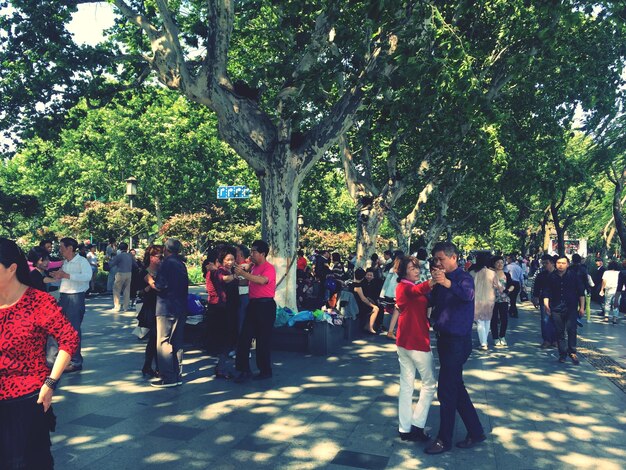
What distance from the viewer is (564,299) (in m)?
8.79

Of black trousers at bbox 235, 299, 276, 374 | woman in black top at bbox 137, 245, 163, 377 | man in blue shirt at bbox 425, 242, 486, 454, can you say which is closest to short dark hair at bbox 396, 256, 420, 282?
man in blue shirt at bbox 425, 242, 486, 454

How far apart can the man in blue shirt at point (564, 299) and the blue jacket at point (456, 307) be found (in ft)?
15.4

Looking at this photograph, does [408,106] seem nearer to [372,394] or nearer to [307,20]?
[307,20]

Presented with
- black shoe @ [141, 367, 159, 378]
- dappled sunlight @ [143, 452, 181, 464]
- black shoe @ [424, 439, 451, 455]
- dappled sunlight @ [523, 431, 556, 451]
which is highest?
black shoe @ [141, 367, 159, 378]

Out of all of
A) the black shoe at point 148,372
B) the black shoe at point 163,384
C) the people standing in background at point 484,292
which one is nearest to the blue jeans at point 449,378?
the black shoe at point 163,384

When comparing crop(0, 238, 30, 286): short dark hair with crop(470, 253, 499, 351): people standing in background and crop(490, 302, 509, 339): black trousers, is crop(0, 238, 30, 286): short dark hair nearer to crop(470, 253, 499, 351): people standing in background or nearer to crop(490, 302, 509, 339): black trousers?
crop(470, 253, 499, 351): people standing in background

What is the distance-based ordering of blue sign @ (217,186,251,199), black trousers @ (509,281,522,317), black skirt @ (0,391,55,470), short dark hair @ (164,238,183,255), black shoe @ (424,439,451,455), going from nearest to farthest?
black skirt @ (0,391,55,470) < black shoe @ (424,439,451,455) < short dark hair @ (164,238,183,255) < black trousers @ (509,281,522,317) < blue sign @ (217,186,251,199)

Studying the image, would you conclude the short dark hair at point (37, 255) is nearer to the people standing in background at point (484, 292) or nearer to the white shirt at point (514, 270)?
the people standing in background at point (484, 292)

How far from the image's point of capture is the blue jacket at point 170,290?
677 cm

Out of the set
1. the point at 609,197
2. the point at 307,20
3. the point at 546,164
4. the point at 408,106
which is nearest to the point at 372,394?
the point at 408,106

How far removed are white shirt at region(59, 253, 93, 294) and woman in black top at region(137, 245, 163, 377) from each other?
0.76 meters

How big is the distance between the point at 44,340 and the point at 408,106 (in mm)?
9073

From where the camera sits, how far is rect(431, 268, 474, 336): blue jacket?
4816 mm

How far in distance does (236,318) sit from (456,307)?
3.75m
